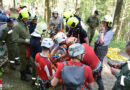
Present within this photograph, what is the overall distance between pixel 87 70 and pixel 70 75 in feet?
1.03

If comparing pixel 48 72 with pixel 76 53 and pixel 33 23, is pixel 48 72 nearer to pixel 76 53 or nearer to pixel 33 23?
pixel 76 53

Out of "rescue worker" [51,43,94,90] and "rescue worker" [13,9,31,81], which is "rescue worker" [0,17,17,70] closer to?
"rescue worker" [13,9,31,81]

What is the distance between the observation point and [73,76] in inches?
78.4

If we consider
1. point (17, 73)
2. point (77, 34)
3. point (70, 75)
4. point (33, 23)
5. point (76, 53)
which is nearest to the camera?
point (70, 75)

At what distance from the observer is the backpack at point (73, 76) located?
6.52 ft

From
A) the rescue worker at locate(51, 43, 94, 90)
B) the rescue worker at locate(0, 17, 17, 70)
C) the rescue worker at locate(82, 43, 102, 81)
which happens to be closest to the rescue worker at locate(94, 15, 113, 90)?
the rescue worker at locate(82, 43, 102, 81)

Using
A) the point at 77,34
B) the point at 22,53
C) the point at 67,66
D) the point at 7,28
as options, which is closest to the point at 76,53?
the point at 67,66

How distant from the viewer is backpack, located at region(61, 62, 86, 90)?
6.52 ft

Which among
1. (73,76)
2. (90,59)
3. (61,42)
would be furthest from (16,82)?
(73,76)

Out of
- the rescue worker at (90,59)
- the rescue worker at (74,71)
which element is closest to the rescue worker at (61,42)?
the rescue worker at (90,59)

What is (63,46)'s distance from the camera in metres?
3.46

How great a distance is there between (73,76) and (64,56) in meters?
1.37

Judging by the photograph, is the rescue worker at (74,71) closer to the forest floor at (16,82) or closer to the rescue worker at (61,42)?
the rescue worker at (61,42)

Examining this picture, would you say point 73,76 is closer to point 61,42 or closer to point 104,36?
point 61,42
